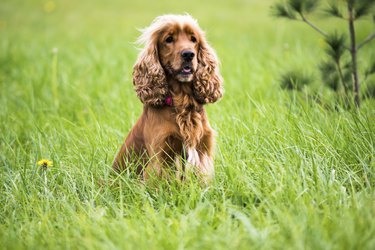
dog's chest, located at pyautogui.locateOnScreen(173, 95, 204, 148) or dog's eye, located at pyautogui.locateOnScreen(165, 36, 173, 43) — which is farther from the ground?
dog's eye, located at pyautogui.locateOnScreen(165, 36, 173, 43)

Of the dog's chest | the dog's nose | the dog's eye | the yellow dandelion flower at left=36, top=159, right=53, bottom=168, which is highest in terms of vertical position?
the dog's eye

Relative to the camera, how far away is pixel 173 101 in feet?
9.55

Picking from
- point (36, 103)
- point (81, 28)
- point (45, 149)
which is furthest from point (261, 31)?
point (45, 149)

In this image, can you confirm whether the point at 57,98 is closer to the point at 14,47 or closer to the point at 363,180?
the point at 14,47

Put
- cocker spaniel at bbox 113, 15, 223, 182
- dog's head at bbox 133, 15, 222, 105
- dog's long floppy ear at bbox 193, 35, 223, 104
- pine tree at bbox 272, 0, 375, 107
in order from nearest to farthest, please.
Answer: cocker spaniel at bbox 113, 15, 223, 182, dog's head at bbox 133, 15, 222, 105, dog's long floppy ear at bbox 193, 35, 223, 104, pine tree at bbox 272, 0, 375, 107

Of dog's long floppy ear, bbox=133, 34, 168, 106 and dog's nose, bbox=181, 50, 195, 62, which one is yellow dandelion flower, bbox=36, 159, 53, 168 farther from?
dog's nose, bbox=181, 50, 195, 62

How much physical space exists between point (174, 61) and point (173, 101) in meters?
0.25

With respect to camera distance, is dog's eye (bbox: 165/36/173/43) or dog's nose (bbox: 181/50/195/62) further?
dog's eye (bbox: 165/36/173/43)

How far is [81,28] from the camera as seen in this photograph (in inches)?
378

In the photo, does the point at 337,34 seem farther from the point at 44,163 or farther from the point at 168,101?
the point at 44,163

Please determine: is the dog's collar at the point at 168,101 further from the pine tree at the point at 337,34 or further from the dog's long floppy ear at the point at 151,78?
the pine tree at the point at 337,34

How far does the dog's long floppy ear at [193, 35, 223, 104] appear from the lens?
9.88ft

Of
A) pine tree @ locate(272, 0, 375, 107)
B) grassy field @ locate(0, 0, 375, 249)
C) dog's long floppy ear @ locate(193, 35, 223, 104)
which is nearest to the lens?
grassy field @ locate(0, 0, 375, 249)

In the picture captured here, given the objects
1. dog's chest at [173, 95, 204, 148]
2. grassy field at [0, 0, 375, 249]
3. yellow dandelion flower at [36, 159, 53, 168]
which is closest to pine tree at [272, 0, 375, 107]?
grassy field at [0, 0, 375, 249]
